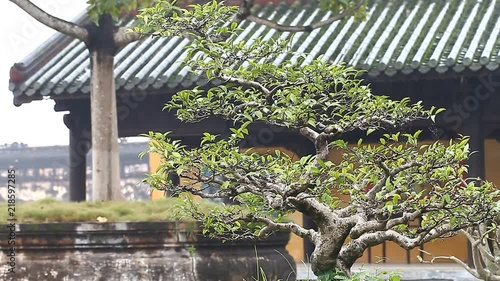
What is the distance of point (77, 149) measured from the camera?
1078 centimetres

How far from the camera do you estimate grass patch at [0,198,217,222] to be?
620cm

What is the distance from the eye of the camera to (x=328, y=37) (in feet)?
34.4

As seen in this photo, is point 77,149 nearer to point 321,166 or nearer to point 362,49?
point 362,49

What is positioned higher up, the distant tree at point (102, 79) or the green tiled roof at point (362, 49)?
the green tiled roof at point (362, 49)

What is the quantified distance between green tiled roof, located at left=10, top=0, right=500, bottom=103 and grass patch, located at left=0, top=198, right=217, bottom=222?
9.57 ft

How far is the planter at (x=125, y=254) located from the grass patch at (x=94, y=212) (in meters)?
0.15

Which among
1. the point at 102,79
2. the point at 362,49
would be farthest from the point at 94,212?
the point at 362,49

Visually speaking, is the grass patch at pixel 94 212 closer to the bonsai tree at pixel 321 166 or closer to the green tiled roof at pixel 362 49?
the bonsai tree at pixel 321 166

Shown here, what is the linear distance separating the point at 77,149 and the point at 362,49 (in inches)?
144

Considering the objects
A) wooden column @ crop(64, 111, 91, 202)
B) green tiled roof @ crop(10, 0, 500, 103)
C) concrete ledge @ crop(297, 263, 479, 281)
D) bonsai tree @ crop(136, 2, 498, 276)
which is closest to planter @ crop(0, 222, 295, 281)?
bonsai tree @ crop(136, 2, 498, 276)

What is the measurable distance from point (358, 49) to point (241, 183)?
6.04m

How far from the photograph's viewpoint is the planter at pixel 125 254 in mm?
5977

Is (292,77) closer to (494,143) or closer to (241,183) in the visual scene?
(241,183)

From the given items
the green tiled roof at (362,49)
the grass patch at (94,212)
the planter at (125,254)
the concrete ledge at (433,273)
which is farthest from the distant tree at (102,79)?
the concrete ledge at (433,273)
